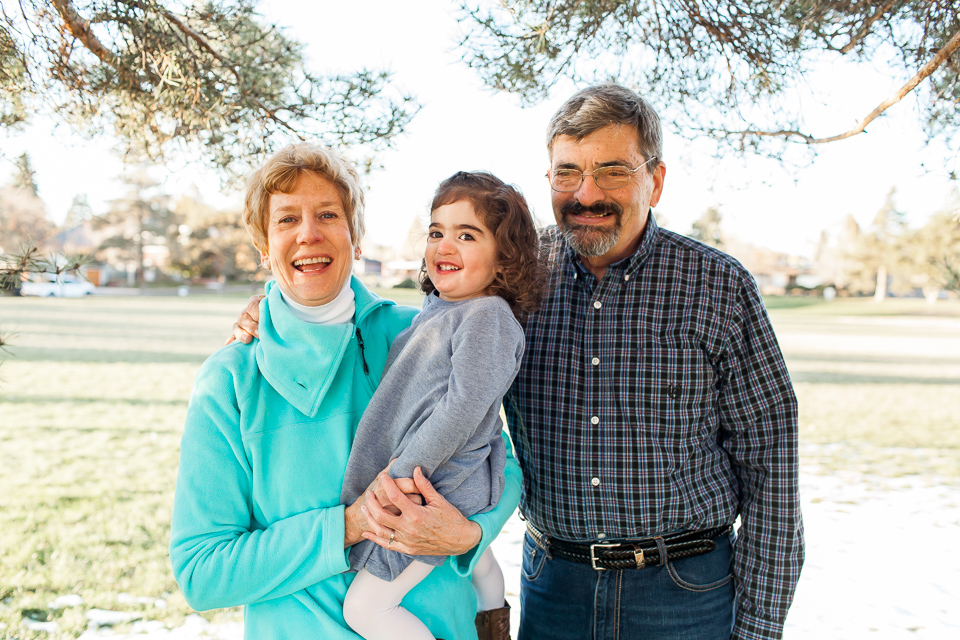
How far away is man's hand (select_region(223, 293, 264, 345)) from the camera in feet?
5.90

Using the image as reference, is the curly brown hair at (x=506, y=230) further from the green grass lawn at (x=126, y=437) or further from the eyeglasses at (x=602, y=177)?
the green grass lawn at (x=126, y=437)

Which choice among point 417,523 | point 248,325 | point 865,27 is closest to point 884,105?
point 865,27

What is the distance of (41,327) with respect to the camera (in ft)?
70.5

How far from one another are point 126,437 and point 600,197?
8745 mm

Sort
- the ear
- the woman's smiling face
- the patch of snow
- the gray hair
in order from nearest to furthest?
the woman's smiling face, the gray hair, the ear, the patch of snow

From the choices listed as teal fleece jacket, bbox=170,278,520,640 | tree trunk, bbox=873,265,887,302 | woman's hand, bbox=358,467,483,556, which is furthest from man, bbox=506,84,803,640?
tree trunk, bbox=873,265,887,302

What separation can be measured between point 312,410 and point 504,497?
62cm

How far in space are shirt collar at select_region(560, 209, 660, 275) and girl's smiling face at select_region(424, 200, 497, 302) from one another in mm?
364

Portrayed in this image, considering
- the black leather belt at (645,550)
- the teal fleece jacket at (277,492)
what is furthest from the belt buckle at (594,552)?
the teal fleece jacket at (277,492)

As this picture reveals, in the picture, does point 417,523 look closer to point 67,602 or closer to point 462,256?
point 462,256

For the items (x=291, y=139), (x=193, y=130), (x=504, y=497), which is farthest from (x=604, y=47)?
(x=504, y=497)

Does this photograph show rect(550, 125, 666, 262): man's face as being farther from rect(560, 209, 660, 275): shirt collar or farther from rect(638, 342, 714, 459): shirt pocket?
rect(638, 342, 714, 459): shirt pocket

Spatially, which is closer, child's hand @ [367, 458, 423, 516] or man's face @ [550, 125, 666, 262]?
child's hand @ [367, 458, 423, 516]

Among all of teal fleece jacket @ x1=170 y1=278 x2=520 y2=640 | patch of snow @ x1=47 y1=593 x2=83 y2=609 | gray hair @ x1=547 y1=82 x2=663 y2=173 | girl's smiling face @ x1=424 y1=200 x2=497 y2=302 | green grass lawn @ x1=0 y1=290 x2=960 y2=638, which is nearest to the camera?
teal fleece jacket @ x1=170 y1=278 x2=520 y2=640
